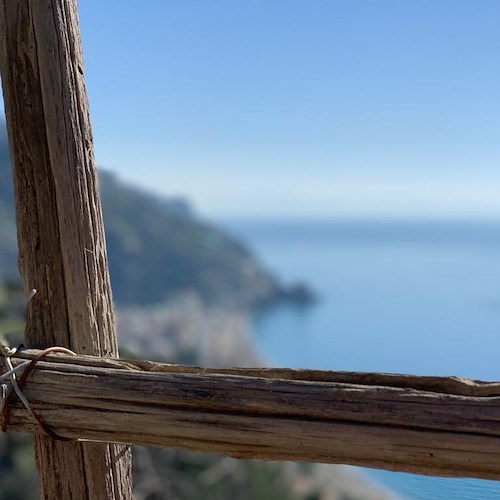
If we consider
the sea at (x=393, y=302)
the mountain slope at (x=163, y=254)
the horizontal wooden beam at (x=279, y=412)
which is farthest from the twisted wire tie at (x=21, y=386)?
the mountain slope at (x=163, y=254)

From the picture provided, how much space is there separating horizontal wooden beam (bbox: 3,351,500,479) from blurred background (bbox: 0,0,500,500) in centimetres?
16

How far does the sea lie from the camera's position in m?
2.10

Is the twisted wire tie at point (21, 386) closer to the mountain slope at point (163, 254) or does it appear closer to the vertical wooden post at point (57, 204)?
the vertical wooden post at point (57, 204)

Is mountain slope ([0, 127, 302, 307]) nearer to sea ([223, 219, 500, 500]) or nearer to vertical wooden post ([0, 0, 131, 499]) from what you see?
sea ([223, 219, 500, 500])

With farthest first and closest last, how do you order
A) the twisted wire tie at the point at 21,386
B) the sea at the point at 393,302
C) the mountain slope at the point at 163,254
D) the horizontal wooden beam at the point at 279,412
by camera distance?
the mountain slope at the point at 163,254
the sea at the point at 393,302
the twisted wire tie at the point at 21,386
the horizontal wooden beam at the point at 279,412

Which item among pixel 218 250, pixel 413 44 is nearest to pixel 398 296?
pixel 218 250

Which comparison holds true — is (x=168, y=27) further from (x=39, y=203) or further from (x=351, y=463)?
(x=351, y=463)

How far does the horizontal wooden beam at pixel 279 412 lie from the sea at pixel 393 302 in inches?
6.5

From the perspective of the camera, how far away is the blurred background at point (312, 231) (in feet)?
8.94

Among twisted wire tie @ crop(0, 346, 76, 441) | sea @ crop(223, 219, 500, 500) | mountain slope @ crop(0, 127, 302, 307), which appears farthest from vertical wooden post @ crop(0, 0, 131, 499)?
mountain slope @ crop(0, 127, 302, 307)

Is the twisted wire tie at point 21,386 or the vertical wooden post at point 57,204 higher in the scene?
the vertical wooden post at point 57,204

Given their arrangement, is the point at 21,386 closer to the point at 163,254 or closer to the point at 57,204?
the point at 57,204

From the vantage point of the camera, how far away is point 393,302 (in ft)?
26.0

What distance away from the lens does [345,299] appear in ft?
29.5
